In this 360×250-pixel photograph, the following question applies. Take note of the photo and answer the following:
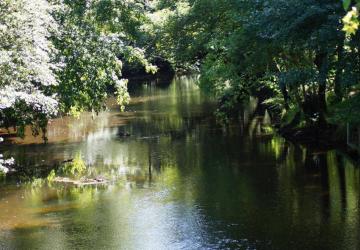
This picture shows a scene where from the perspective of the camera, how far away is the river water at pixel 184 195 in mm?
15164

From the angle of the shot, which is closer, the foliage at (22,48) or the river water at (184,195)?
the river water at (184,195)

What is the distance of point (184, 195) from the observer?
19.3 m

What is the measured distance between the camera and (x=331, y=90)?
103 feet

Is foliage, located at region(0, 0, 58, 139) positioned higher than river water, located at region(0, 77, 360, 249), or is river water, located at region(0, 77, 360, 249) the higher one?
foliage, located at region(0, 0, 58, 139)

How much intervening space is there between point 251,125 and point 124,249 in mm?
21897

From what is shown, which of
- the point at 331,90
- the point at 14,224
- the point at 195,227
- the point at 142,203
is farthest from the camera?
the point at 331,90

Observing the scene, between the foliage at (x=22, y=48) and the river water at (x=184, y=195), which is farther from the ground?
the foliage at (x=22, y=48)

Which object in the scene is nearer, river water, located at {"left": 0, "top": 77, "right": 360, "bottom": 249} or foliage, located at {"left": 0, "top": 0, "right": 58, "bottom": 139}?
river water, located at {"left": 0, "top": 77, "right": 360, "bottom": 249}

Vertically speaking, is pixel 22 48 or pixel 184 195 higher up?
pixel 22 48

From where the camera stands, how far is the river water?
49.8 feet

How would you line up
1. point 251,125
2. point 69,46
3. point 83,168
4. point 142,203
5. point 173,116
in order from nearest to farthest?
1. point 142,203
2. point 69,46
3. point 83,168
4. point 251,125
5. point 173,116

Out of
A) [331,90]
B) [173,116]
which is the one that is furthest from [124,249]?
[173,116]

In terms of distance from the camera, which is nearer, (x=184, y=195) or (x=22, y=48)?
(x=22, y=48)

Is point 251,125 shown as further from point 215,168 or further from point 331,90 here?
point 215,168
